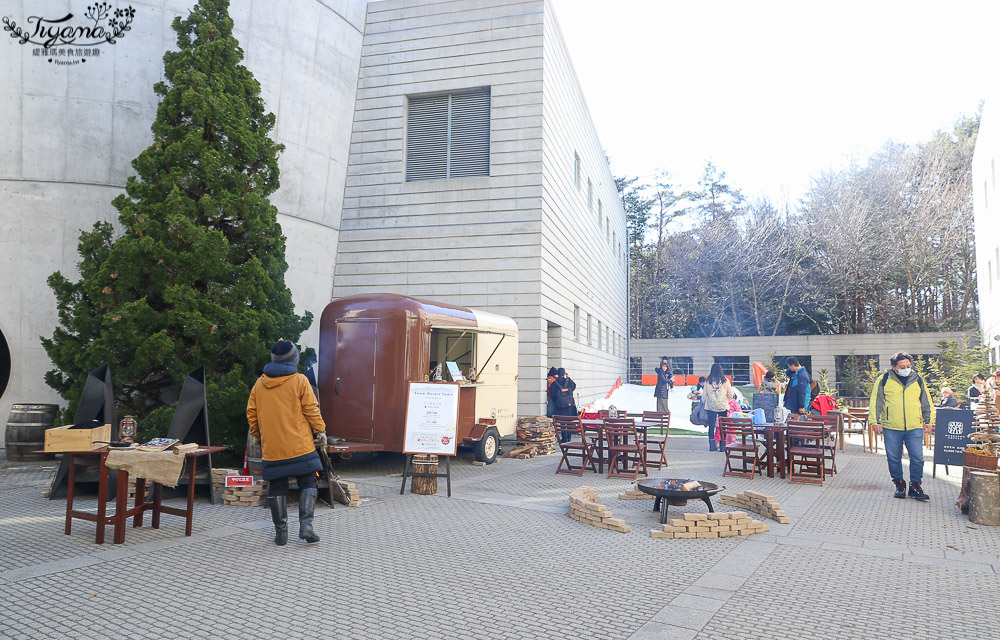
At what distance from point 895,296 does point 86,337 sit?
4527 centimetres

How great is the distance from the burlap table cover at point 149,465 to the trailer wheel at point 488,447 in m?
6.34

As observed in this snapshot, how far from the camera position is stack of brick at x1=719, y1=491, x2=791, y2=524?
23.2 feet

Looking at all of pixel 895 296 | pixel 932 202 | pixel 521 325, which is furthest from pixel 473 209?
pixel 895 296

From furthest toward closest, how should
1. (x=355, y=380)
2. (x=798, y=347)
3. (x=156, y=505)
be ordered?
(x=798, y=347) < (x=355, y=380) < (x=156, y=505)

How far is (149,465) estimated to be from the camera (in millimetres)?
5867

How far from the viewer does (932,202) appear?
37938mm

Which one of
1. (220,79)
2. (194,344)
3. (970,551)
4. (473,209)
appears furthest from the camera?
(473,209)

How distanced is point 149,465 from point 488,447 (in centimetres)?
671

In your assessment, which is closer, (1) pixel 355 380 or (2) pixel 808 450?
(2) pixel 808 450

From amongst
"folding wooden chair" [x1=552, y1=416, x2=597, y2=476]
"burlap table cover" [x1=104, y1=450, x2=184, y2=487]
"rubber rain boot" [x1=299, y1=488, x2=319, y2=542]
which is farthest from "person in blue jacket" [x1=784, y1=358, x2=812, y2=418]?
"burlap table cover" [x1=104, y1=450, x2=184, y2=487]

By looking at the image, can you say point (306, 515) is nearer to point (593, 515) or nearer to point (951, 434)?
point (593, 515)

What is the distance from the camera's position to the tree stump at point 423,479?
28.2ft

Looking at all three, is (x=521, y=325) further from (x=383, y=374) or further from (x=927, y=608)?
(x=927, y=608)

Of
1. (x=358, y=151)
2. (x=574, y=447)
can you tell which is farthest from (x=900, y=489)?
(x=358, y=151)
